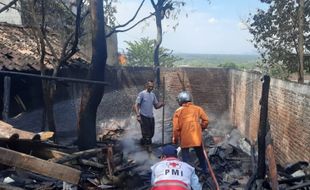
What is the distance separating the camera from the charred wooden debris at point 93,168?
5016 mm

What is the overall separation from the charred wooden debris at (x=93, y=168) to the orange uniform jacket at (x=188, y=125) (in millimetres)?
877

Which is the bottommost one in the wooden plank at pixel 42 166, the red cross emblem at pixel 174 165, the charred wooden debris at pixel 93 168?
the charred wooden debris at pixel 93 168

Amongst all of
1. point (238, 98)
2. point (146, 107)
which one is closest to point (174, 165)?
point (146, 107)

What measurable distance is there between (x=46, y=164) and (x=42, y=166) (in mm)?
61

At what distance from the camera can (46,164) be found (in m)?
4.91

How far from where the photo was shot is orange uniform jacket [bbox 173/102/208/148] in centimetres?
805

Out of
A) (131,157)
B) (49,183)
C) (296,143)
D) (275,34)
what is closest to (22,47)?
(131,157)

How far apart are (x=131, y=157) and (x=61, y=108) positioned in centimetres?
656

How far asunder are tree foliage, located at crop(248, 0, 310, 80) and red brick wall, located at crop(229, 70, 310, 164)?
14.7 ft

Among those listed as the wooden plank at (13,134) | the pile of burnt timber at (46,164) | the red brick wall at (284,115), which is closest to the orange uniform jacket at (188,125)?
the pile of burnt timber at (46,164)

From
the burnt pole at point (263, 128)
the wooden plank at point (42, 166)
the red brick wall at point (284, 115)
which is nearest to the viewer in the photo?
the wooden plank at point (42, 166)

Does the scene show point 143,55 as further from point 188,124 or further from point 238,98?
point 188,124

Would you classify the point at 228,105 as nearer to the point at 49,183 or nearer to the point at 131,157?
the point at 131,157

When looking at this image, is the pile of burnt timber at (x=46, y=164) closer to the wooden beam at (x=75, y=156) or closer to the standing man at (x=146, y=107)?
the wooden beam at (x=75, y=156)
